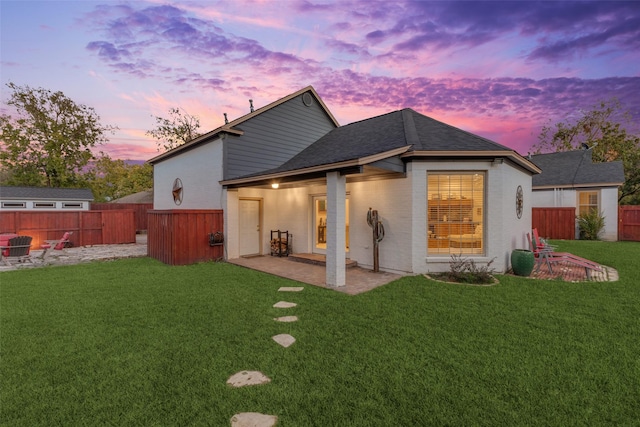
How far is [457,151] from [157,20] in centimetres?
1013

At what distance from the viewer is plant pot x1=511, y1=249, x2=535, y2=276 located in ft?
23.7

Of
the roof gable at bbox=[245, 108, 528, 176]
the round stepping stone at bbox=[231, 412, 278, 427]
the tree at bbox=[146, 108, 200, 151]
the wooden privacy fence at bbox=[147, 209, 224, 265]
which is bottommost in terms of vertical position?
the round stepping stone at bbox=[231, 412, 278, 427]

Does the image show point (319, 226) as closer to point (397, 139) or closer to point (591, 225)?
point (397, 139)

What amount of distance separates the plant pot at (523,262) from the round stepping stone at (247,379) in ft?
23.9

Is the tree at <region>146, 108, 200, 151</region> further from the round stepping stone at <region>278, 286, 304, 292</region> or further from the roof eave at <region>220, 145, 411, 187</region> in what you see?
the round stepping stone at <region>278, 286, 304, 292</region>

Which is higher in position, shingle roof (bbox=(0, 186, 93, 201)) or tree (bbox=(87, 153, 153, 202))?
tree (bbox=(87, 153, 153, 202))

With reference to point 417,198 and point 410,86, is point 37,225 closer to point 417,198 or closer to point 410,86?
point 417,198

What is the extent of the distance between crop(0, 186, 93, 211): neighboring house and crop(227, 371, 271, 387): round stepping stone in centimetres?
2488

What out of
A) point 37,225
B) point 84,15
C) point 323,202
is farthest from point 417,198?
point 37,225

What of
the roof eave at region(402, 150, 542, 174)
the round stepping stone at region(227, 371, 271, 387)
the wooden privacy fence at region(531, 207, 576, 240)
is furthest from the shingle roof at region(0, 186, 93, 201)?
the wooden privacy fence at region(531, 207, 576, 240)

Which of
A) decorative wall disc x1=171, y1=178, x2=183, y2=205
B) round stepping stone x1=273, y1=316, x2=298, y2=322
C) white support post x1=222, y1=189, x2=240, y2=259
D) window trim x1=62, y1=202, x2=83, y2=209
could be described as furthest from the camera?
window trim x1=62, y1=202, x2=83, y2=209

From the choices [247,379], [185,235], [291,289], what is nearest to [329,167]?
[291,289]

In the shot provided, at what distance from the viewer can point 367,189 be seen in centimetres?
844

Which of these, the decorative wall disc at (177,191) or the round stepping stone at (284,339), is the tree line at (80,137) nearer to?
the decorative wall disc at (177,191)
